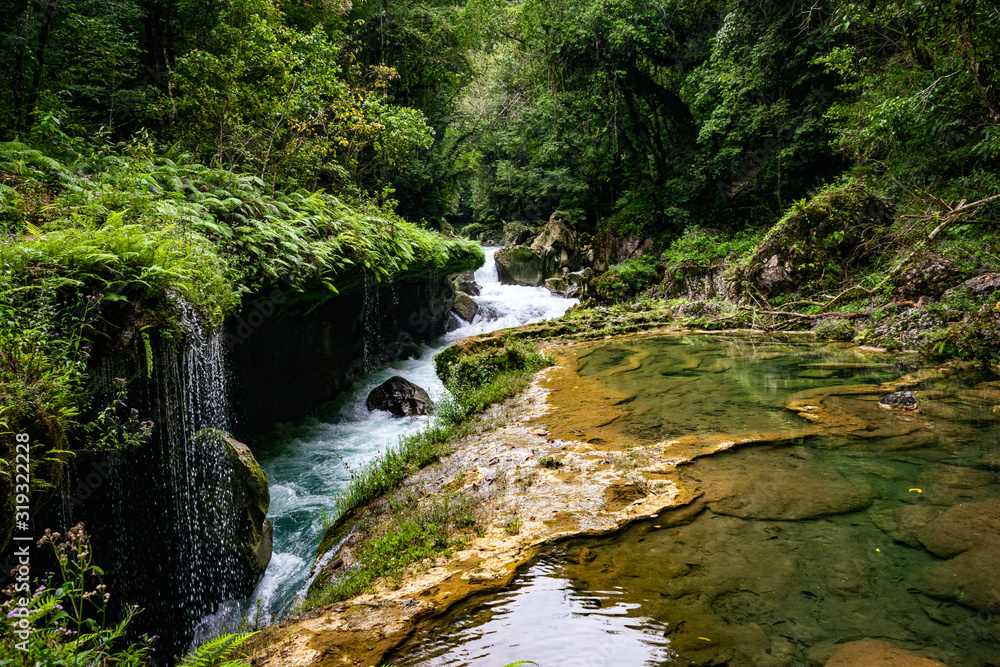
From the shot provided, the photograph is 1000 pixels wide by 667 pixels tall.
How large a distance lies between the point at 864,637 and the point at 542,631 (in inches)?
62.2

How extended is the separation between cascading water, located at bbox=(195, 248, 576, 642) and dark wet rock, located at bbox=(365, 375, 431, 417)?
21cm

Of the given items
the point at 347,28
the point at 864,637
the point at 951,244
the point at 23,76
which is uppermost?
the point at 347,28

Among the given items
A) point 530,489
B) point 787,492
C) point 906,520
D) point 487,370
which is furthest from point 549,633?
point 487,370

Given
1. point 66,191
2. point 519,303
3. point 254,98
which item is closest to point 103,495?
point 66,191

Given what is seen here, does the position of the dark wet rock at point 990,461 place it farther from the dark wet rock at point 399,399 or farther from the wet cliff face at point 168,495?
the dark wet rock at point 399,399

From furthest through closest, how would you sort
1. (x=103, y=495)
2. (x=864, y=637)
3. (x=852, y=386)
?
(x=852, y=386)
(x=103, y=495)
(x=864, y=637)

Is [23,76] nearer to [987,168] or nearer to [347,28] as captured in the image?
[347,28]

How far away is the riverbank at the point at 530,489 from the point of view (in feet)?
9.50

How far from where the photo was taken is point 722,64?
15.5 metres

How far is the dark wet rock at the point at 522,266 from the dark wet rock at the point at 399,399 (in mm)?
13714

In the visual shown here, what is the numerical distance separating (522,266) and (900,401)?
62.2ft

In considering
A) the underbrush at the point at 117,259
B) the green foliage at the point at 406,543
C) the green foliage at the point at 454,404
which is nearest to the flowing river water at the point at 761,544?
the green foliage at the point at 406,543

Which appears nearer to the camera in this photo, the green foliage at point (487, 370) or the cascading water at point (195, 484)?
the cascading water at point (195, 484)

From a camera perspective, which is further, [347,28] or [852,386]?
[347,28]
